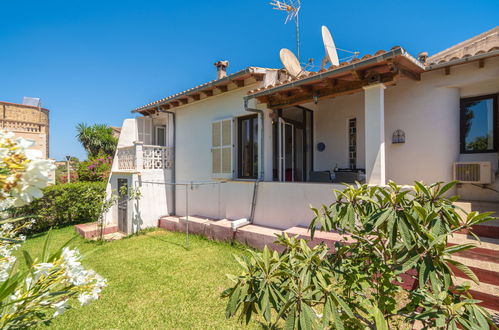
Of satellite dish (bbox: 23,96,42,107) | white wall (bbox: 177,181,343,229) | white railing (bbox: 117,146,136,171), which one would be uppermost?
satellite dish (bbox: 23,96,42,107)

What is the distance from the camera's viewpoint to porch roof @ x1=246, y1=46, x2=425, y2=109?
5230 mm

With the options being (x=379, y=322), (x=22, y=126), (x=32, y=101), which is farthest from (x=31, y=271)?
(x=32, y=101)

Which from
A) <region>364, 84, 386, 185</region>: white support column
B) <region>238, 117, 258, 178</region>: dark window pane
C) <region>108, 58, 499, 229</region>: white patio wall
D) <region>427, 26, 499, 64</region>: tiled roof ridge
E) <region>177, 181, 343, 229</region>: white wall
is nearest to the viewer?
<region>427, 26, 499, 64</region>: tiled roof ridge

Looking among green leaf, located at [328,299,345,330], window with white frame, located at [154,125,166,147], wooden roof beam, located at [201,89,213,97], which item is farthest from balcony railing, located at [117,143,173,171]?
green leaf, located at [328,299,345,330]

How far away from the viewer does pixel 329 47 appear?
22.2 ft

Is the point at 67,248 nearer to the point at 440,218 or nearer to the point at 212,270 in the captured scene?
the point at 440,218

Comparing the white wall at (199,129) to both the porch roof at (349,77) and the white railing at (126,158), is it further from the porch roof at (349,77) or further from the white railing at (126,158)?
the white railing at (126,158)

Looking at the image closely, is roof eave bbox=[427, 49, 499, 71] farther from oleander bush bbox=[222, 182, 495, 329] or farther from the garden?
oleander bush bbox=[222, 182, 495, 329]

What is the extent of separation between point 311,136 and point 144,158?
25.0 ft

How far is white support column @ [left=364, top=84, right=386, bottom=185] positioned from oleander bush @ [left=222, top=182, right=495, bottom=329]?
368cm

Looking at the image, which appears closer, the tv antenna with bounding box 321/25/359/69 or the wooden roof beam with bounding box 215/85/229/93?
the tv antenna with bounding box 321/25/359/69

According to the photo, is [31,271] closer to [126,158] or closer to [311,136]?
[311,136]

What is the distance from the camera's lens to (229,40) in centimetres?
1469

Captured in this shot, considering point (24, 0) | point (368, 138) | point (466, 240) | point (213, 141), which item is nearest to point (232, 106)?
point (213, 141)
